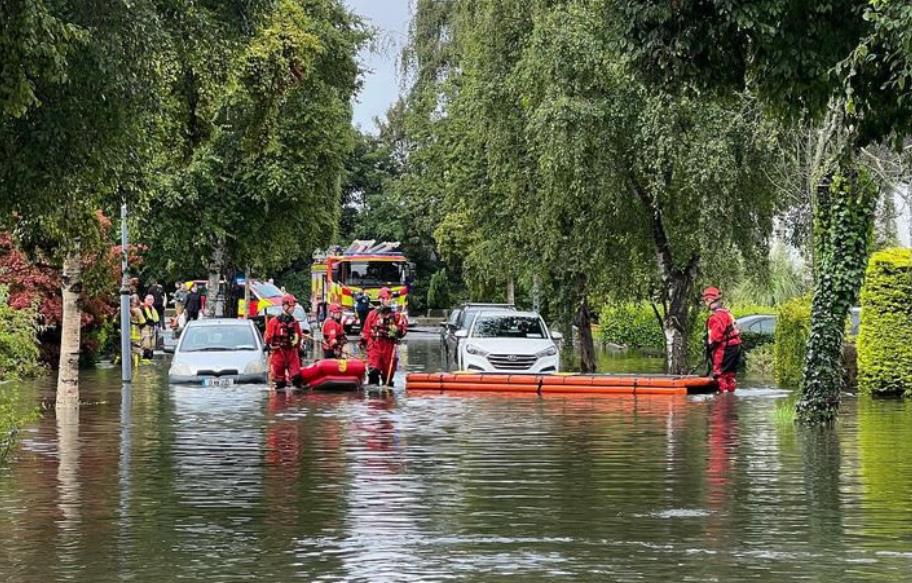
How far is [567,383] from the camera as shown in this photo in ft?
85.9

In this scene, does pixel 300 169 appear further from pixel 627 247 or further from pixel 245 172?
pixel 627 247

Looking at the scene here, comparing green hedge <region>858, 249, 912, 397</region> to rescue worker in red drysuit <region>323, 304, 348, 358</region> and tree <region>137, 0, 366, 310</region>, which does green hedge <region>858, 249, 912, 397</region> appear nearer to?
rescue worker in red drysuit <region>323, 304, 348, 358</region>

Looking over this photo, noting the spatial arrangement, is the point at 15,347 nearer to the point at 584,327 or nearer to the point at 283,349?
the point at 283,349

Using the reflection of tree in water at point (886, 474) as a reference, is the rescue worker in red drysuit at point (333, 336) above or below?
above

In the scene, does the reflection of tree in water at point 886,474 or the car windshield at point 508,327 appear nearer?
the reflection of tree in water at point 886,474

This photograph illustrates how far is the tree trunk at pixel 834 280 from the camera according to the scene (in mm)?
19625

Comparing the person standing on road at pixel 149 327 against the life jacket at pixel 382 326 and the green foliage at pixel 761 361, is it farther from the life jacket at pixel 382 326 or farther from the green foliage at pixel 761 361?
the green foliage at pixel 761 361

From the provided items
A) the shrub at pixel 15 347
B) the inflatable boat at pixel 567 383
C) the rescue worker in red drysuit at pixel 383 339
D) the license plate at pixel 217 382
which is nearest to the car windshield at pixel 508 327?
the rescue worker in red drysuit at pixel 383 339

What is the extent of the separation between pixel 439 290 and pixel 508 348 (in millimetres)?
57402

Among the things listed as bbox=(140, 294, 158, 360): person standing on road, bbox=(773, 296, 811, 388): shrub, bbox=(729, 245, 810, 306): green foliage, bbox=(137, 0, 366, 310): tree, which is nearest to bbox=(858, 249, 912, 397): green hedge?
bbox=(773, 296, 811, 388): shrub

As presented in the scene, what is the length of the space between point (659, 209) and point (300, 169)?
15.4 m

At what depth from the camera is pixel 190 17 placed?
16.5 m

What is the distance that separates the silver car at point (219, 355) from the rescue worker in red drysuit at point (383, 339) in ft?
7.39

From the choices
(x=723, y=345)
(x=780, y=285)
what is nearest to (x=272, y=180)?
(x=723, y=345)
